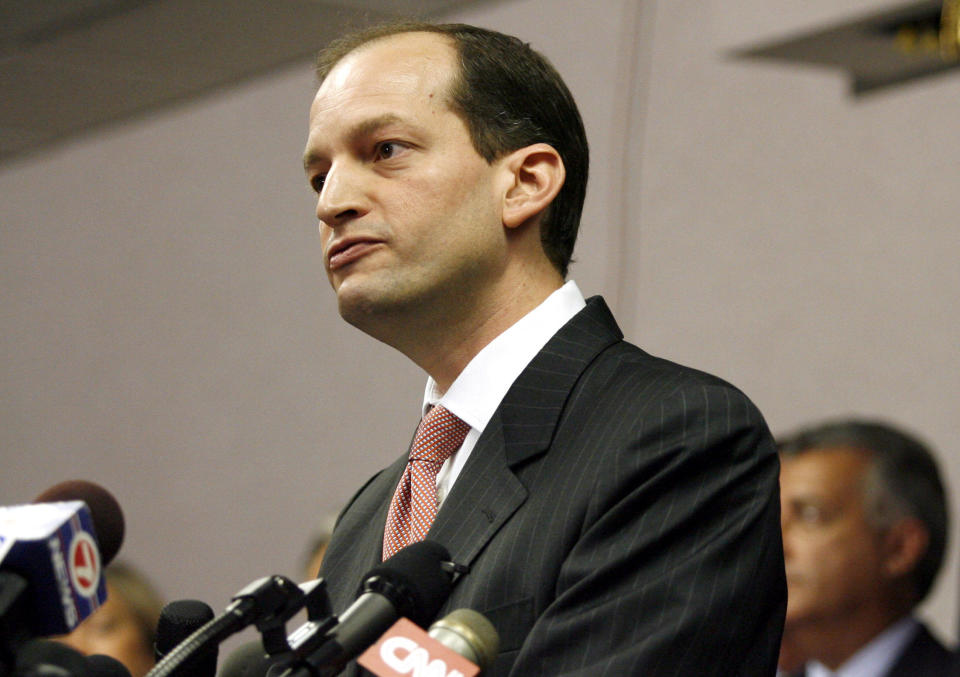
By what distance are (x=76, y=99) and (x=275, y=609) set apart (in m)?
4.03

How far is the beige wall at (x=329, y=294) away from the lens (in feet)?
14.3

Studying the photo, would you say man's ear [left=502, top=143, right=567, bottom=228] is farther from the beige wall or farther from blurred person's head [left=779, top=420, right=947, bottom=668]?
the beige wall

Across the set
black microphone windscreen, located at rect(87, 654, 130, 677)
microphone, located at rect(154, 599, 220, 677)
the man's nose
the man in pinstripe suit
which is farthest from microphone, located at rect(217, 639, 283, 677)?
the man's nose

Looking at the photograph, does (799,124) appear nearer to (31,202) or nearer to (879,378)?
(879,378)

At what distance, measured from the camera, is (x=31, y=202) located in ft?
19.5

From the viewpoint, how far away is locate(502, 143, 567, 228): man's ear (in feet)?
6.30

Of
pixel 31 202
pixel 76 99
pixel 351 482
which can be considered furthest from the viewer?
pixel 31 202

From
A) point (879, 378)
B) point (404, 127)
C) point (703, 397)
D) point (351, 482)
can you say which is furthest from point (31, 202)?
point (703, 397)

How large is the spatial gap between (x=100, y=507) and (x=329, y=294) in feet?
11.9

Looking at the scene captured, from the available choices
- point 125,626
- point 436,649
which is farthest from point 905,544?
point 436,649

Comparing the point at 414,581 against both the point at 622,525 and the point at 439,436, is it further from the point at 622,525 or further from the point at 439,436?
the point at 439,436

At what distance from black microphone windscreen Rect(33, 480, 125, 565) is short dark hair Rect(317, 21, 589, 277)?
67cm

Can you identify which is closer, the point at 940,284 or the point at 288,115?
the point at 940,284

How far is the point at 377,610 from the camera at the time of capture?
120 cm
